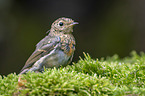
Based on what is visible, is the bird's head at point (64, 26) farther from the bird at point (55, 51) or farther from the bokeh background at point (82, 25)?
the bokeh background at point (82, 25)

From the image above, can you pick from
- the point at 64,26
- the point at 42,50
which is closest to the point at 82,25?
the point at 64,26

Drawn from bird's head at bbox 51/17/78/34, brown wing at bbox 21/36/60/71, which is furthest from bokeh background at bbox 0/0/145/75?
brown wing at bbox 21/36/60/71

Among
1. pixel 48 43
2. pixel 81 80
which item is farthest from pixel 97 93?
pixel 48 43

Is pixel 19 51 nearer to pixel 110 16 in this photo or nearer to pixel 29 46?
pixel 29 46

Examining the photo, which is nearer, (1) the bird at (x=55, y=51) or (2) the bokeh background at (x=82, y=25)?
(1) the bird at (x=55, y=51)

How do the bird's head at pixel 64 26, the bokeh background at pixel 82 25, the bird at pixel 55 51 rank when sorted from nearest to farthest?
the bird at pixel 55 51
the bird's head at pixel 64 26
the bokeh background at pixel 82 25

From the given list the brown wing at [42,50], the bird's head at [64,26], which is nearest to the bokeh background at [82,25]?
the bird's head at [64,26]
